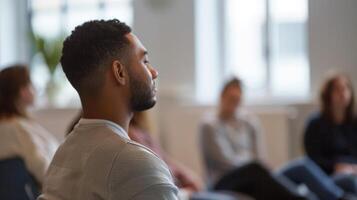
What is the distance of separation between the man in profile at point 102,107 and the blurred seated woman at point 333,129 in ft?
11.6

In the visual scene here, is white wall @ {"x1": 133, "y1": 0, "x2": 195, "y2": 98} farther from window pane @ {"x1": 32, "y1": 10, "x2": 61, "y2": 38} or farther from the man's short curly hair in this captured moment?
the man's short curly hair

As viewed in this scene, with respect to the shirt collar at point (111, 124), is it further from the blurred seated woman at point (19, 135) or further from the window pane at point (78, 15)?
the window pane at point (78, 15)

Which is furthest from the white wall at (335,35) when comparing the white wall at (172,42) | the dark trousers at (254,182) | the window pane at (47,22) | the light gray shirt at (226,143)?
the window pane at (47,22)

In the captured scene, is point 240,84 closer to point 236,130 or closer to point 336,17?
point 236,130

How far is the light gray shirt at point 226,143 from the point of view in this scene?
15.0 ft

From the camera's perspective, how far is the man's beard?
1400 mm

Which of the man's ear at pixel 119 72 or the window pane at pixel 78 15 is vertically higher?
the man's ear at pixel 119 72

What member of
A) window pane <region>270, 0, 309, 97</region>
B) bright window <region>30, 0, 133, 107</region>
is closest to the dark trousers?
window pane <region>270, 0, 309, 97</region>

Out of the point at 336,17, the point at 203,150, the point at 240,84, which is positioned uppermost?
the point at 336,17

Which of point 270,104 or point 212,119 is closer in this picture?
point 212,119

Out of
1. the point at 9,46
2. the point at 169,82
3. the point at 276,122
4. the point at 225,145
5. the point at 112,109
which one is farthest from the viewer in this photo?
the point at 9,46

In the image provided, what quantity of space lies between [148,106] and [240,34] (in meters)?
4.53

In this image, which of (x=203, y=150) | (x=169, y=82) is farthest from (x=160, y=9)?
(x=203, y=150)

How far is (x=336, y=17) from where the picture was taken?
534cm
